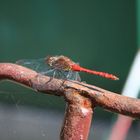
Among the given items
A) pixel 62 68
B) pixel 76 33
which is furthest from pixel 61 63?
pixel 76 33

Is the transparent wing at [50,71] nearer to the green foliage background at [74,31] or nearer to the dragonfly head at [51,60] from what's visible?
the dragonfly head at [51,60]

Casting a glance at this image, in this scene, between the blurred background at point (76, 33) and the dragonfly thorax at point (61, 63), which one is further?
the blurred background at point (76, 33)

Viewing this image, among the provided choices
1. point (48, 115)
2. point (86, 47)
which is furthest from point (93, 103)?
point (86, 47)

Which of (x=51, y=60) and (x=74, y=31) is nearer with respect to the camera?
(x=51, y=60)

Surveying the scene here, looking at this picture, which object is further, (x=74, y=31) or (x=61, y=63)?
(x=74, y=31)

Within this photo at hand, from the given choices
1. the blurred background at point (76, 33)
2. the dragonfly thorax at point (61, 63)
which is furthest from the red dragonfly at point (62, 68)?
the blurred background at point (76, 33)

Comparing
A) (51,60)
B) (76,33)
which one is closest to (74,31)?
(76,33)

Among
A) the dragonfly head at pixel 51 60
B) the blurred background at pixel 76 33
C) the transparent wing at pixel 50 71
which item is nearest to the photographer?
the transparent wing at pixel 50 71

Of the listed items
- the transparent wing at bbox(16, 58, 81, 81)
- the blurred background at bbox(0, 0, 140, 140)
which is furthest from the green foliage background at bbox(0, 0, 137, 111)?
the transparent wing at bbox(16, 58, 81, 81)

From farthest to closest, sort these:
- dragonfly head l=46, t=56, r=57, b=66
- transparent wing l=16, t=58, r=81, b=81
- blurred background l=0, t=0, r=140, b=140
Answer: blurred background l=0, t=0, r=140, b=140 < dragonfly head l=46, t=56, r=57, b=66 < transparent wing l=16, t=58, r=81, b=81

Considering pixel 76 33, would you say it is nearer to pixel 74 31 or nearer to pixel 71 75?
pixel 74 31

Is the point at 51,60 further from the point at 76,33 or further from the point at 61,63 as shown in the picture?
the point at 76,33

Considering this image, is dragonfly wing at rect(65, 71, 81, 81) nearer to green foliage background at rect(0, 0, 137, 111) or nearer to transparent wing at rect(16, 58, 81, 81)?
transparent wing at rect(16, 58, 81, 81)
